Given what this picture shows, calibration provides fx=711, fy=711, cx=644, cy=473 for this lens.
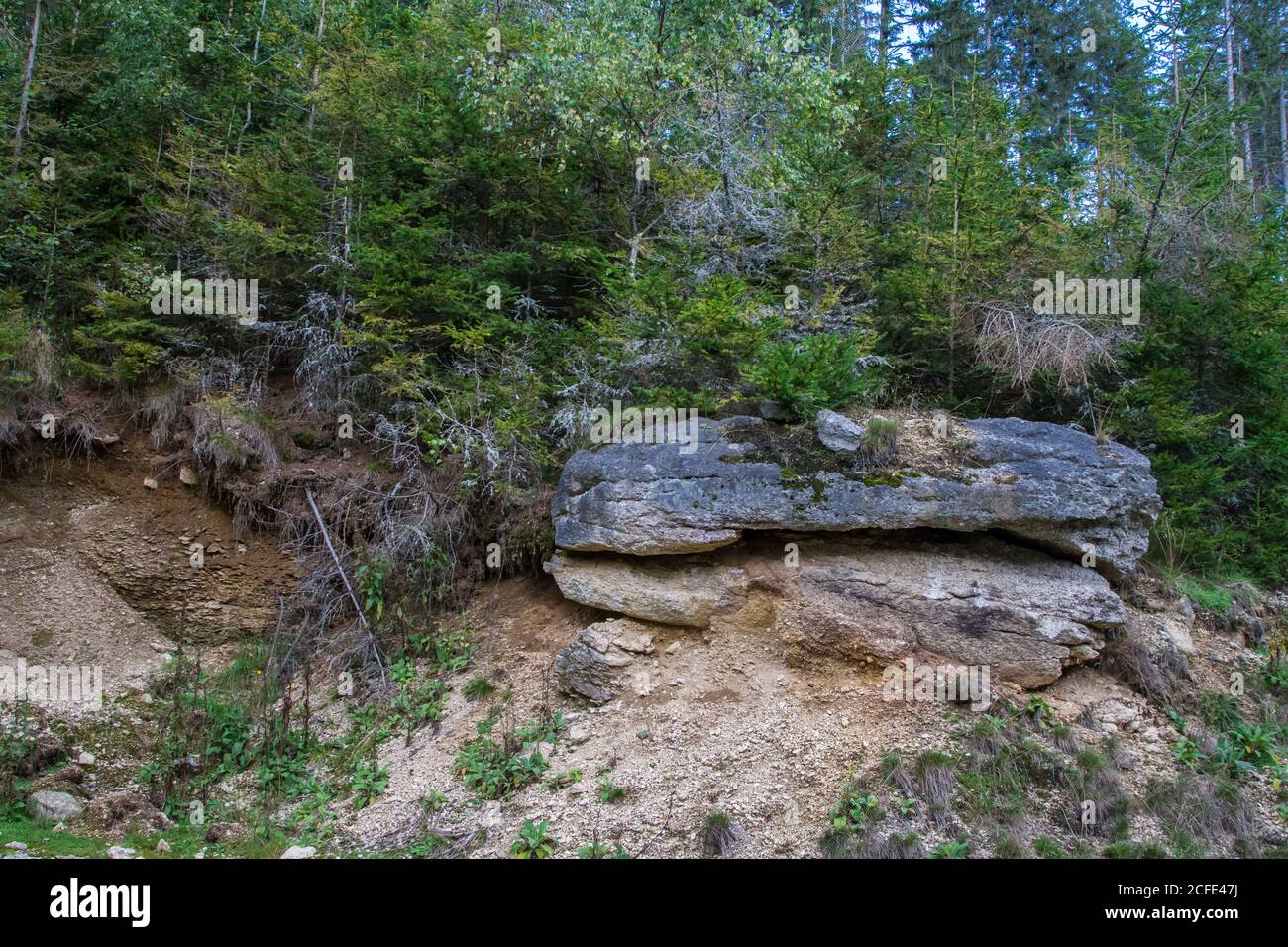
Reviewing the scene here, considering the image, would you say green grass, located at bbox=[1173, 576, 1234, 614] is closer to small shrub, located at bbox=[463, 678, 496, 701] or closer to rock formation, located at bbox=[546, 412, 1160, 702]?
rock formation, located at bbox=[546, 412, 1160, 702]

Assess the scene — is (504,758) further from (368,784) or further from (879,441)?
(879,441)

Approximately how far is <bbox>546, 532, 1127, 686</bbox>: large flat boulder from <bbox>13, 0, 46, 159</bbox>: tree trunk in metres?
9.12

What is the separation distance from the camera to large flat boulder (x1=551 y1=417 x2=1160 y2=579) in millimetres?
6496

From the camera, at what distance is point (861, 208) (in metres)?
10.5

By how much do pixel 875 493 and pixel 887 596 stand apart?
959mm

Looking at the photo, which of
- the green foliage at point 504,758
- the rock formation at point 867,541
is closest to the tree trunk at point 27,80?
the rock formation at point 867,541

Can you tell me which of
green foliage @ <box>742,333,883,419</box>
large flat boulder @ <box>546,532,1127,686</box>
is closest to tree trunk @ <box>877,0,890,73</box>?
green foliage @ <box>742,333,883,419</box>

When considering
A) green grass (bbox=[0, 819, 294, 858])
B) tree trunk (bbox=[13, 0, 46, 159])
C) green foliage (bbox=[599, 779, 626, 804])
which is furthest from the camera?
tree trunk (bbox=[13, 0, 46, 159])

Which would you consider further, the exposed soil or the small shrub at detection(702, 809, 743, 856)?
the exposed soil

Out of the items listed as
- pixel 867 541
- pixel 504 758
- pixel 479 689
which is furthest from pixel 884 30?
pixel 504 758

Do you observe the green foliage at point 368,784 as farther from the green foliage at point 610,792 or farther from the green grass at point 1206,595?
the green grass at point 1206,595

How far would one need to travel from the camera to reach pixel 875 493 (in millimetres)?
6539

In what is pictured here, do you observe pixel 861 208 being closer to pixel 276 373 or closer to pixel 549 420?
pixel 549 420

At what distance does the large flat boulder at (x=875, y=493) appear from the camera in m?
6.50
